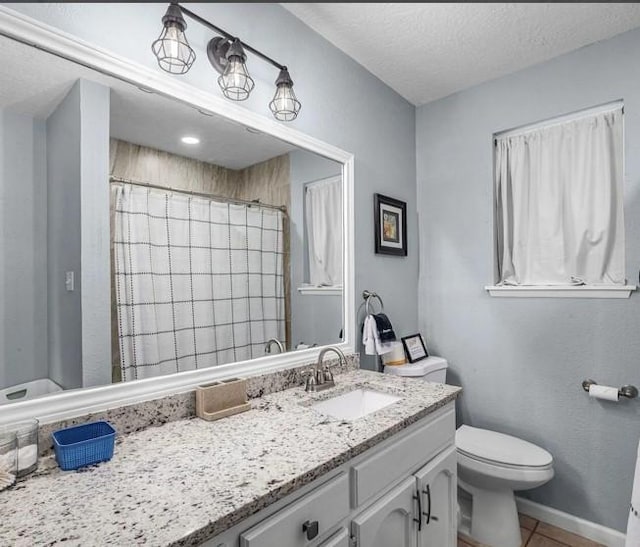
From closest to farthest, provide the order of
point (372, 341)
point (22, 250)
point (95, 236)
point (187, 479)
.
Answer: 1. point (187, 479)
2. point (22, 250)
3. point (95, 236)
4. point (372, 341)

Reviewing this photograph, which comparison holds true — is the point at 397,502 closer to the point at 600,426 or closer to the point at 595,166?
the point at 600,426

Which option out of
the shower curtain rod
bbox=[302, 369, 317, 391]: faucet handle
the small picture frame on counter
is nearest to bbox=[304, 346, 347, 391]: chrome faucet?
bbox=[302, 369, 317, 391]: faucet handle

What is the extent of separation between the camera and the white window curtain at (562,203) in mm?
1885

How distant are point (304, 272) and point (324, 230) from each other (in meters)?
0.26

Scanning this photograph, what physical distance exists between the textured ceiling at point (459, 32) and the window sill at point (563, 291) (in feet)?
4.13

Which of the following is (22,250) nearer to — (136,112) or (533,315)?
(136,112)

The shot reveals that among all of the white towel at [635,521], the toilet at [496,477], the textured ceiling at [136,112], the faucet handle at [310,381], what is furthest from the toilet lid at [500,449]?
the textured ceiling at [136,112]

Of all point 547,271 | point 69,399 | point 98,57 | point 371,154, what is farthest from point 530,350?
point 98,57

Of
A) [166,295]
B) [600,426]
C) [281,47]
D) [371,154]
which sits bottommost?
[600,426]

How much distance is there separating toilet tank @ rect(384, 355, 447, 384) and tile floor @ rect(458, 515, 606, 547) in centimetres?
81

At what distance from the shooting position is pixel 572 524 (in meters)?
1.93

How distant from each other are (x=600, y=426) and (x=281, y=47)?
2.39 m

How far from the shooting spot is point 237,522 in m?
0.75

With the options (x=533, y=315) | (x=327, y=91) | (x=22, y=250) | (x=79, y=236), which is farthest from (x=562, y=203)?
(x=22, y=250)
